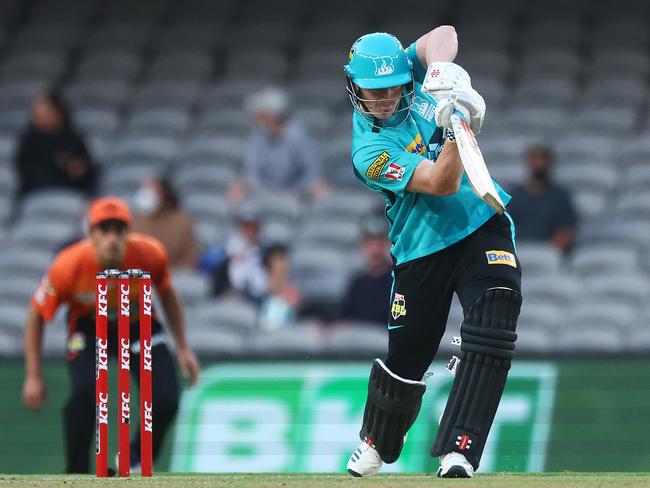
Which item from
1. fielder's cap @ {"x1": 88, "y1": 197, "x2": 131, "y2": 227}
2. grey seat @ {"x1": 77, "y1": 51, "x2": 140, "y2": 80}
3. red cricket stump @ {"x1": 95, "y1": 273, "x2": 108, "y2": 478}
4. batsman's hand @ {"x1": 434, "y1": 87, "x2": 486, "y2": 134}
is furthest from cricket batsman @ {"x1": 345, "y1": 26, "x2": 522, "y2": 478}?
grey seat @ {"x1": 77, "y1": 51, "x2": 140, "y2": 80}

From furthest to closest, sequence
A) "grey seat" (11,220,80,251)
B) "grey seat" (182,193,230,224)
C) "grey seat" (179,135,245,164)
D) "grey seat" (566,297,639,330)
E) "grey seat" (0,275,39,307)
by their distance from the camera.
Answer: "grey seat" (179,135,245,164)
"grey seat" (182,193,230,224)
"grey seat" (11,220,80,251)
"grey seat" (0,275,39,307)
"grey seat" (566,297,639,330)

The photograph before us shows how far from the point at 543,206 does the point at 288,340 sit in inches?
100

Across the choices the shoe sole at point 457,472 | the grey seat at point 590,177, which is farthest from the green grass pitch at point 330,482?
the grey seat at point 590,177

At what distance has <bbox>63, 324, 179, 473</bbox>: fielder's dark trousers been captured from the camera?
8203 mm

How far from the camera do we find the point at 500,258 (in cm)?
619

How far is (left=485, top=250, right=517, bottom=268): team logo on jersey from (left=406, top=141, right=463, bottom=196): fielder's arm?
36cm

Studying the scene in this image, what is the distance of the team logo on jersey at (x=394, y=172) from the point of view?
6.09m

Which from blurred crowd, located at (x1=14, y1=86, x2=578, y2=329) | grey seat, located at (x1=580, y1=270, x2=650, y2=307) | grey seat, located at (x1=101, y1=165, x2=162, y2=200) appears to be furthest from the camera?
grey seat, located at (x1=101, y1=165, x2=162, y2=200)

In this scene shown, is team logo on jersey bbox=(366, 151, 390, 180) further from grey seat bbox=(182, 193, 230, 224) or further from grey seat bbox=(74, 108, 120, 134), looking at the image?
grey seat bbox=(74, 108, 120, 134)

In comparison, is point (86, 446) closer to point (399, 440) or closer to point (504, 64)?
point (399, 440)

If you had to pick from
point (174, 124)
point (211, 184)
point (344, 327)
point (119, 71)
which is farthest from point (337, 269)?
point (119, 71)

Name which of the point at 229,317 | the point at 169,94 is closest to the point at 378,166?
the point at 229,317

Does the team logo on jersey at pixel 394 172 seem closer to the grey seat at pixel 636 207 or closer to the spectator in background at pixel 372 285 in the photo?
the spectator in background at pixel 372 285

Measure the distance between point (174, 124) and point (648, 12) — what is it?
481cm
